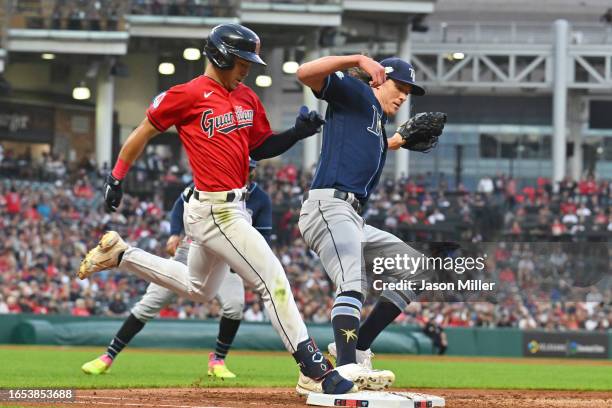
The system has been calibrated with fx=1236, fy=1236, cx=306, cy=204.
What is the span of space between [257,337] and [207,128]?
13387mm

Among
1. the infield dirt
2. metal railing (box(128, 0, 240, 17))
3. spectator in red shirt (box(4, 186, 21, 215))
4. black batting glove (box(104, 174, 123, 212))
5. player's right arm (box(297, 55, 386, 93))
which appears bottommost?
the infield dirt

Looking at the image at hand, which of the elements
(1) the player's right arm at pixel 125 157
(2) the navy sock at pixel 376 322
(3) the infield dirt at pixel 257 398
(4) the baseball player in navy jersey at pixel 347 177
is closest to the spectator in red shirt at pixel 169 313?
(3) the infield dirt at pixel 257 398

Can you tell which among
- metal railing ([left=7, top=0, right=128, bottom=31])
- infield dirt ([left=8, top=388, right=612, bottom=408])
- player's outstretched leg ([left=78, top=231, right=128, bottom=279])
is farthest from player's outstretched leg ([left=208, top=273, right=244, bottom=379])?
metal railing ([left=7, top=0, right=128, bottom=31])

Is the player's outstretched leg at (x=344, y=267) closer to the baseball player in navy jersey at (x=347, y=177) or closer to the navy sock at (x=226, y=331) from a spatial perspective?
the baseball player in navy jersey at (x=347, y=177)

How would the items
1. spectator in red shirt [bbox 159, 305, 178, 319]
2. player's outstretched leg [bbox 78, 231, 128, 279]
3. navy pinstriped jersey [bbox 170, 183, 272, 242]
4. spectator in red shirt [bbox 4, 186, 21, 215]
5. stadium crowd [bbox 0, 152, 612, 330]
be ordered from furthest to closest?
spectator in red shirt [bbox 4, 186, 21, 215] → stadium crowd [bbox 0, 152, 612, 330] → spectator in red shirt [bbox 159, 305, 178, 319] → navy pinstriped jersey [bbox 170, 183, 272, 242] → player's outstretched leg [bbox 78, 231, 128, 279]

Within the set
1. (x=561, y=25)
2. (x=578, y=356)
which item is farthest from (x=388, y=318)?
(x=561, y=25)

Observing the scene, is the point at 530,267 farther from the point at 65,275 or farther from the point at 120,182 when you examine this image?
the point at 120,182

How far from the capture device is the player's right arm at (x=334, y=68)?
7.39 meters

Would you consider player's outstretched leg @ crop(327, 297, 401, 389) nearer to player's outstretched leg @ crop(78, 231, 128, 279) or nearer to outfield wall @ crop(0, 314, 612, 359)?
player's outstretched leg @ crop(78, 231, 128, 279)

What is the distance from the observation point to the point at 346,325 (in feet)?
25.6

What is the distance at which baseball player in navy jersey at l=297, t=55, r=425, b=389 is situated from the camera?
7871 millimetres

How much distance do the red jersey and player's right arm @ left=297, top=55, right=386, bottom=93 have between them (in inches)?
20.1

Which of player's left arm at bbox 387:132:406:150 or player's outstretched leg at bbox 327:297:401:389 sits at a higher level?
player's left arm at bbox 387:132:406:150

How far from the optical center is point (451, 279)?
10.4 m
